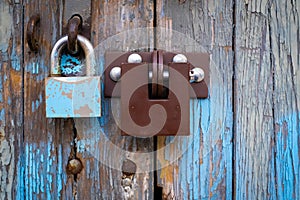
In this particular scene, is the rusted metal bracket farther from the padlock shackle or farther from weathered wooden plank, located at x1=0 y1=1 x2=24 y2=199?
weathered wooden plank, located at x1=0 y1=1 x2=24 y2=199

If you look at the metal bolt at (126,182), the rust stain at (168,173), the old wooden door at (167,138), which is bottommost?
the metal bolt at (126,182)

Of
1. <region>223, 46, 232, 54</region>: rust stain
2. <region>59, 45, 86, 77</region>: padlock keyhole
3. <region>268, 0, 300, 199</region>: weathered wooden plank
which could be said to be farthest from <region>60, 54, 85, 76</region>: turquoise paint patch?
<region>268, 0, 300, 199</region>: weathered wooden plank

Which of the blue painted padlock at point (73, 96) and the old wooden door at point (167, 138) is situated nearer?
the blue painted padlock at point (73, 96)

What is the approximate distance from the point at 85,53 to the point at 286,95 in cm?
47

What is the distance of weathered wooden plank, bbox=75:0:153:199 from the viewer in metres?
0.86

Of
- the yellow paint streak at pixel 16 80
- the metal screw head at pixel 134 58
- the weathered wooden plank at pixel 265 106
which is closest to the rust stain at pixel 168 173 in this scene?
the weathered wooden plank at pixel 265 106

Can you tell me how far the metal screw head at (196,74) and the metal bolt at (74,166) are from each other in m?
0.32

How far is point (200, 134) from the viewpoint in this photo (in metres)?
0.87

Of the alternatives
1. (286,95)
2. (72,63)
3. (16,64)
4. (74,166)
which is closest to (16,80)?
(16,64)

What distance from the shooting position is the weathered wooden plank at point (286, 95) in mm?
881

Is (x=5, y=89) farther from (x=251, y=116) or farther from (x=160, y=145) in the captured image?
(x=251, y=116)

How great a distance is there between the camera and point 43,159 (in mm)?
871

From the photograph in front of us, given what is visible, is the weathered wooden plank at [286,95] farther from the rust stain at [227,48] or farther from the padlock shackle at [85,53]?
the padlock shackle at [85,53]

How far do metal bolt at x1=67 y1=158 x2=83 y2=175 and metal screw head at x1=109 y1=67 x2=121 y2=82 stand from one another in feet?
0.68
